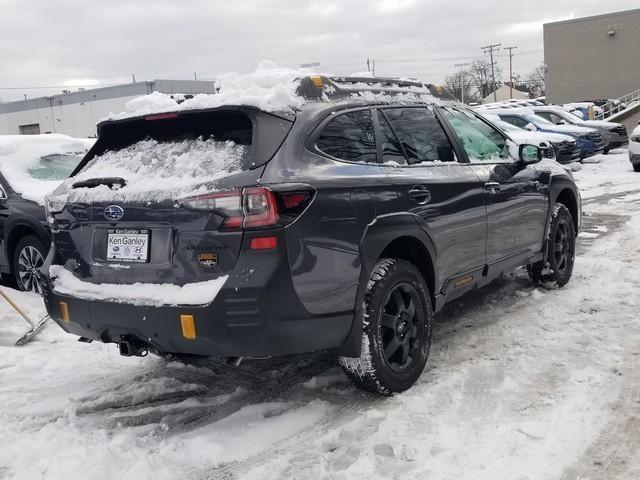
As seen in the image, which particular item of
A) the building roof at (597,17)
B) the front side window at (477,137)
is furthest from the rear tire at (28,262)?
the building roof at (597,17)

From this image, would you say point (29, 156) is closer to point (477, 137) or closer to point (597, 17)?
point (477, 137)

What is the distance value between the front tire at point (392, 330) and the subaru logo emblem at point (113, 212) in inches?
56.0

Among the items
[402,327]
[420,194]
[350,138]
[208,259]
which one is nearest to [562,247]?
[420,194]

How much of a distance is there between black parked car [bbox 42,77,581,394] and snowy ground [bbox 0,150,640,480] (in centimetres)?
39

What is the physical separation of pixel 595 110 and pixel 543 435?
3261 cm

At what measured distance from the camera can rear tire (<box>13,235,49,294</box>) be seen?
6.34 metres

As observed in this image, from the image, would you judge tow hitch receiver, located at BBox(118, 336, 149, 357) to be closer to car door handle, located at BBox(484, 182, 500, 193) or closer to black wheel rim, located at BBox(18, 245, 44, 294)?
car door handle, located at BBox(484, 182, 500, 193)

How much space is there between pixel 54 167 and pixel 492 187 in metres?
5.20

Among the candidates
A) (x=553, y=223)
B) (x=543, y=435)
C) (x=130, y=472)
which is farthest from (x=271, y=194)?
(x=553, y=223)

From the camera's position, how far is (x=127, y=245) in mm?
3443

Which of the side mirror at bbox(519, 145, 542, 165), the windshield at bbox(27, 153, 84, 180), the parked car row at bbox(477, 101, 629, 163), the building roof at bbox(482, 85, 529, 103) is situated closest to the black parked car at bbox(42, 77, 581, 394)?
the side mirror at bbox(519, 145, 542, 165)

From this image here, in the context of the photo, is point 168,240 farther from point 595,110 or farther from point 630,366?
point 595,110

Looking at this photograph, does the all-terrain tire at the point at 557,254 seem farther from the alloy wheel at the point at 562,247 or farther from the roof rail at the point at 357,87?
the roof rail at the point at 357,87

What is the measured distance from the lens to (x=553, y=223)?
5785 mm
